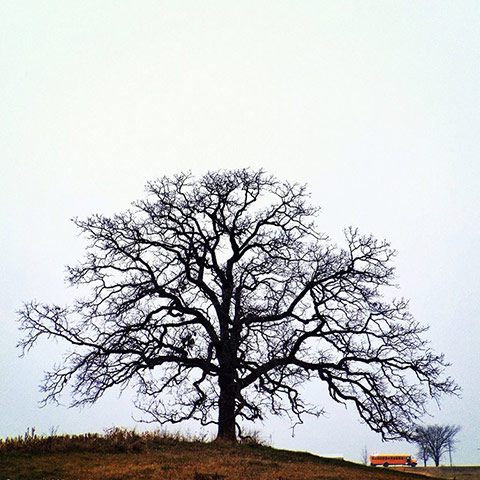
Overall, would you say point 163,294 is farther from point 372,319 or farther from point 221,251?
point 372,319

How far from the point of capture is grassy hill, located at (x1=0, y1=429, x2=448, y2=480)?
42.4ft

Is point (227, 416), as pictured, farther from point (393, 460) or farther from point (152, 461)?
point (393, 460)

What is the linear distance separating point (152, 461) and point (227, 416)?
5.30 meters

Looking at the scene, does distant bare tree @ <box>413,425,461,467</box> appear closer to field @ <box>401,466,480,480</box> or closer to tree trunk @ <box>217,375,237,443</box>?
field @ <box>401,466,480,480</box>

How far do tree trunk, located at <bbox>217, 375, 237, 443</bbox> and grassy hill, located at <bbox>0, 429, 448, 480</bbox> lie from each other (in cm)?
75

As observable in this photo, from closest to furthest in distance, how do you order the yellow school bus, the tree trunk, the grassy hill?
1. the grassy hill
2. the tree trunk
3. the yellow school bus

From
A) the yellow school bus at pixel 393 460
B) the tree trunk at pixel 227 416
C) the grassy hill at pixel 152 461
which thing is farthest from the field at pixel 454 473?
the yellow school bus at pixel 393 460

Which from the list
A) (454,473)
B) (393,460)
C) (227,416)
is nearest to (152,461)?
(227,416)

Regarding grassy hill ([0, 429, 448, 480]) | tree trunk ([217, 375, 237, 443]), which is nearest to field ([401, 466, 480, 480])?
grassy hill ([0, 429, 448, 480])

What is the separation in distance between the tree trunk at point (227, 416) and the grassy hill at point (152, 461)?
75 centimetres

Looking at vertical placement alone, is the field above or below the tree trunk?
below

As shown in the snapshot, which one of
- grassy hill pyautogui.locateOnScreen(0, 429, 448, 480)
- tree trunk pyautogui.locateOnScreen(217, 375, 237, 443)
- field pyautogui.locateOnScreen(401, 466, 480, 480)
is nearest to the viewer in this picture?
grassy hill pyautogui.locateOnScreen(0, 429, 448, 480)

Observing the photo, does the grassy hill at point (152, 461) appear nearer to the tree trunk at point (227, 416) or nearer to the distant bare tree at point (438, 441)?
the tree trunk at point (227, 416)

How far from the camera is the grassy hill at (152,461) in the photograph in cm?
1294
